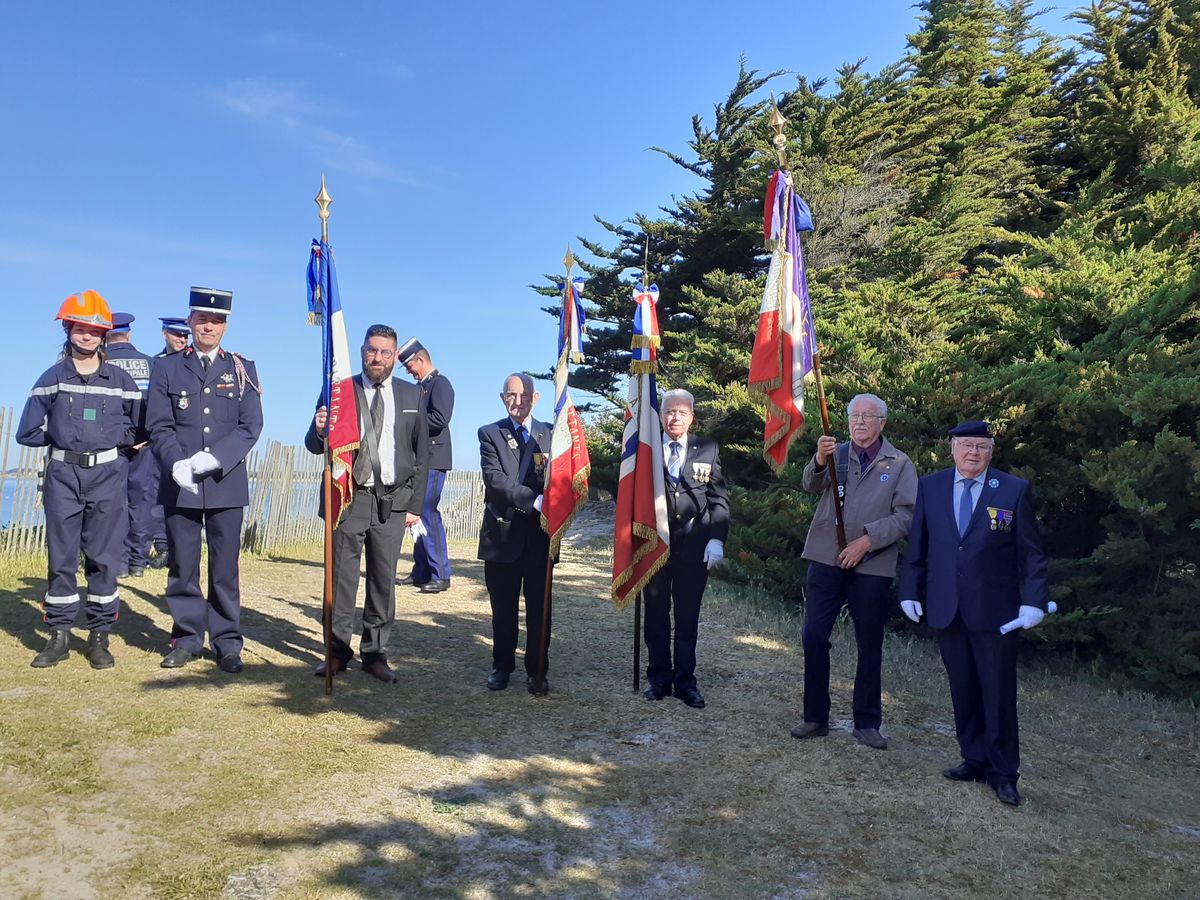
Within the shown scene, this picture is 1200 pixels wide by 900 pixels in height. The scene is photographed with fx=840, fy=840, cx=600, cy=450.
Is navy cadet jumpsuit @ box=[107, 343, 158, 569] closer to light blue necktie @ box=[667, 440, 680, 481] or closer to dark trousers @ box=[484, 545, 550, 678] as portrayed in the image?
dark trousers @ box=[484, 545, 550, 678]

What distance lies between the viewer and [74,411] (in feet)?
18.2

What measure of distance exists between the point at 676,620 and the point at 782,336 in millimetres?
2042

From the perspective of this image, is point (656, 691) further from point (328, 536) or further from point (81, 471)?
point (81, 471)

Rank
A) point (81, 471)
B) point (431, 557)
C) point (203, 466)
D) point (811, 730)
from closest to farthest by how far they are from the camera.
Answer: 1. point (811, 730)
2. point (203, 466)
3. point (81, 471)
4. point (431, 557)

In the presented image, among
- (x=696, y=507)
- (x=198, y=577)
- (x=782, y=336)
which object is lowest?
(x=198, y=577)

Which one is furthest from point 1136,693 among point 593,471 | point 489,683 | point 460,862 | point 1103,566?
point 593,471

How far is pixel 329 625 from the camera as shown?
5.34 m

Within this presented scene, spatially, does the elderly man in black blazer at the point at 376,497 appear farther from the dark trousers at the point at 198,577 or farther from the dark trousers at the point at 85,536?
the dark trousers at the point at 85,536

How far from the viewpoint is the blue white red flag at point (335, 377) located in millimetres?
5469

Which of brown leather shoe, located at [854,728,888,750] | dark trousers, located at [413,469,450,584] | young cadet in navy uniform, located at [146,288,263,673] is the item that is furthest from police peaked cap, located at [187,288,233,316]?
brown leather shoe, located at [854,728,888,750]

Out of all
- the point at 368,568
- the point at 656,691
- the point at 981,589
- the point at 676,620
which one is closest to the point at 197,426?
the point at 368,568

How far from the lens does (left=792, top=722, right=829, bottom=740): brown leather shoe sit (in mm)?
5156

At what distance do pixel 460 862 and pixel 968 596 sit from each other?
289 centimetres

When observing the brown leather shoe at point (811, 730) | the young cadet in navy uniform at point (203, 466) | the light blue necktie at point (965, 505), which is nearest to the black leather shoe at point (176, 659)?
the young cadet in navy uniform at point (203, 466)
